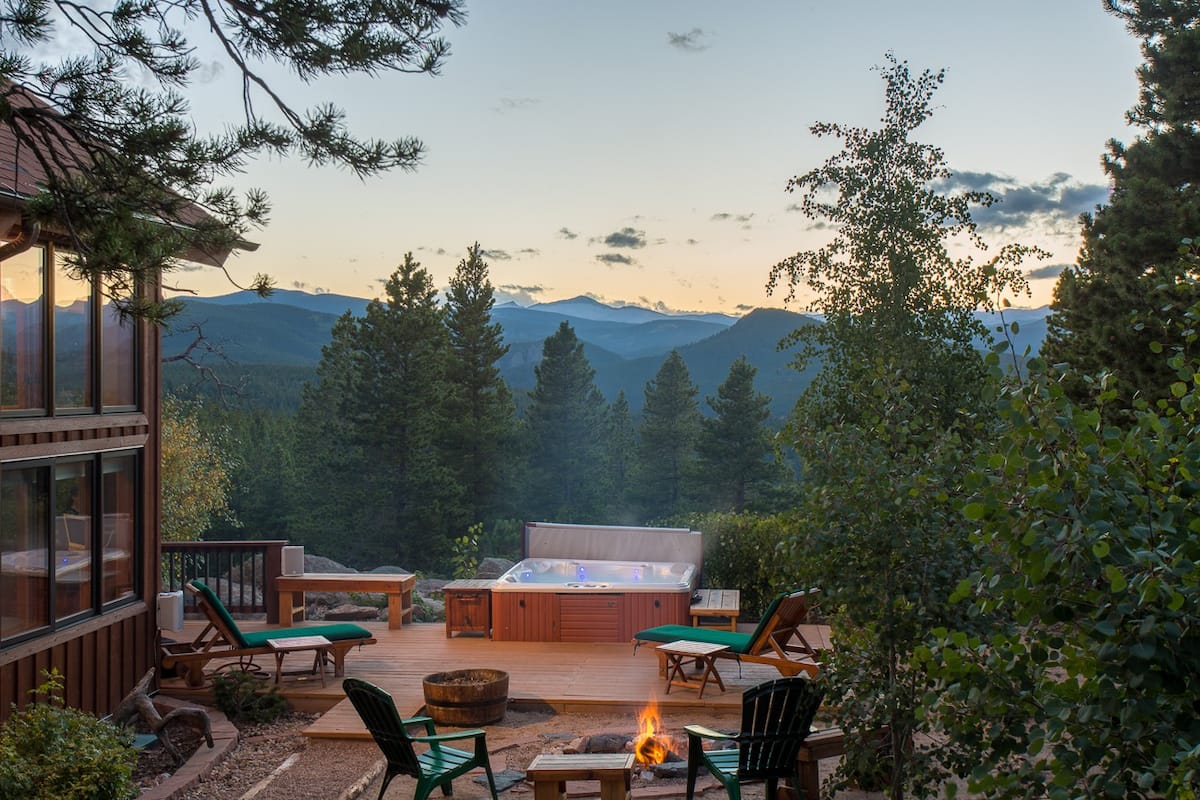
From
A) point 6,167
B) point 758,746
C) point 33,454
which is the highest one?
point 6,167

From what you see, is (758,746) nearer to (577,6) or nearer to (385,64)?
(385,64)

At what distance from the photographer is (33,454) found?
6324 millimetres

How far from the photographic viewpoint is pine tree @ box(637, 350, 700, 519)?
35688 millimetres

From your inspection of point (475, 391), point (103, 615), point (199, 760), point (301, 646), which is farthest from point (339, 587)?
point (475, 391)

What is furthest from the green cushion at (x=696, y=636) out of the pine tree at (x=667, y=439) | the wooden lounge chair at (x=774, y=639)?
the pine tree at (x=667, y=439)

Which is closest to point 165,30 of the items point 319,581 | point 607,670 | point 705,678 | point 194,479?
point 705,678

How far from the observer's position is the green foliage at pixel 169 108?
3.99 m

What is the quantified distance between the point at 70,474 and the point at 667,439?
29.6 metres

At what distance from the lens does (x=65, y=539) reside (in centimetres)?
687

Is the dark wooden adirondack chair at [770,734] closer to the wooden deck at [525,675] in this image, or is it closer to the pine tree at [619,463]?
the wooden deck at [525,675]

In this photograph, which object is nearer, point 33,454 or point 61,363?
point 33,454

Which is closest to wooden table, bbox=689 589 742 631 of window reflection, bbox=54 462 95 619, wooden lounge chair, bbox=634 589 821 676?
wooden lounge chair, bbox=634 589 821 676

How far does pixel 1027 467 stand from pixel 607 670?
749 cm

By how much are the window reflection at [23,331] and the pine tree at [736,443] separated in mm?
27028
